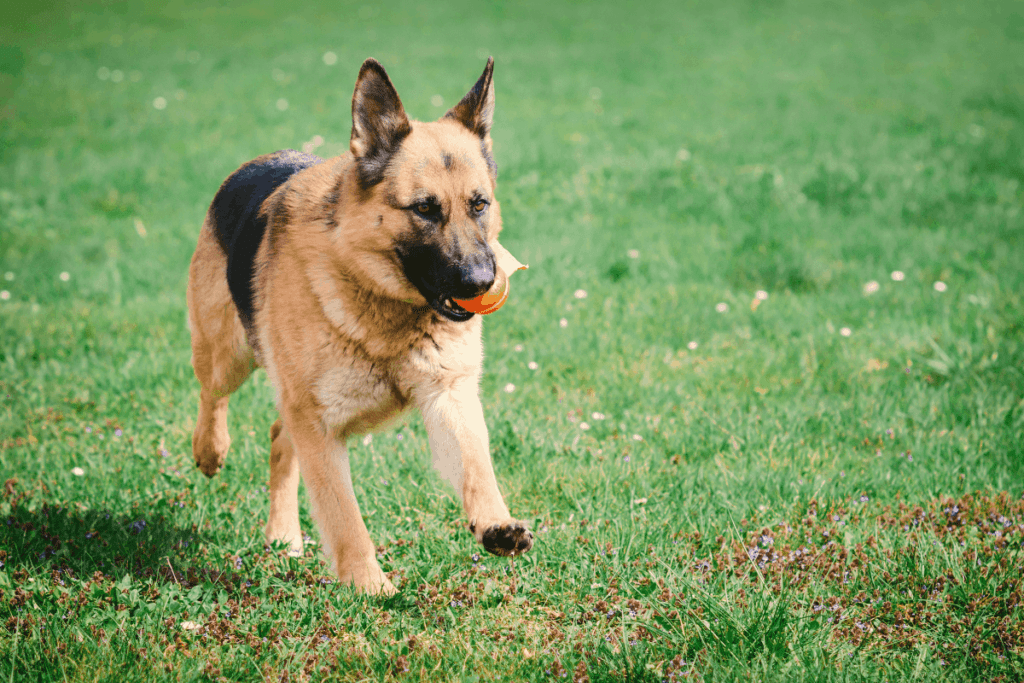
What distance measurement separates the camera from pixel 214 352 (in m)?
3.69

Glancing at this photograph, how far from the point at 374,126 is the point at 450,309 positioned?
2.69 feet

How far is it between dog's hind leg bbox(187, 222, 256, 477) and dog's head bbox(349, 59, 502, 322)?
1.07 m

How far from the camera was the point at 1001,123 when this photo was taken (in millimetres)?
10195

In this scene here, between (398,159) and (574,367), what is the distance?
2.20m

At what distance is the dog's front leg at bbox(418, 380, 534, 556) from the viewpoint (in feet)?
8.09

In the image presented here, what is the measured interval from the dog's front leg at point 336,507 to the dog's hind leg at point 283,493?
46 cm

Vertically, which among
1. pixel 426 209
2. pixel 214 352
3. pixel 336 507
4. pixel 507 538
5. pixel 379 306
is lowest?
pixel 336 507

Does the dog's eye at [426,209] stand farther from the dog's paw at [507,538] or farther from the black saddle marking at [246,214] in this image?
the dog's paw at [507,538]

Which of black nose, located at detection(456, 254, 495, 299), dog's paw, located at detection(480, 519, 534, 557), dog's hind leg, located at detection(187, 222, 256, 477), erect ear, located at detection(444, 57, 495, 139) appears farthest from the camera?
dog's hind leg, located at detection(187, 222, 256, 477)

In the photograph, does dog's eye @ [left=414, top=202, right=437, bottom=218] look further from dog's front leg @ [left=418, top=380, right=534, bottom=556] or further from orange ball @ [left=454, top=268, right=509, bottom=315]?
dog's front leg @ [left=418, top=380, right=534, bottom=556]

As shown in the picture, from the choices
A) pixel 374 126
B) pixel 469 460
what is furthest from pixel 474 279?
pixel 374 126

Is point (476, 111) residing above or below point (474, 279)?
above

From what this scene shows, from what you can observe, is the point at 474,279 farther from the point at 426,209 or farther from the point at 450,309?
the point at 426,209

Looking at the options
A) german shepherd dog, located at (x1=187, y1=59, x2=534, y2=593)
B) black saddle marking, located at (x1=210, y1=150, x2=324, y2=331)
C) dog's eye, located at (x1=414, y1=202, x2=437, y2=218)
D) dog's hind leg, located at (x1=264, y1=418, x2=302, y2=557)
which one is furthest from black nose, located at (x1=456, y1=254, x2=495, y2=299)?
dog's hind leg, located at (x1=264, y1=418, x2=302, y2=557)
